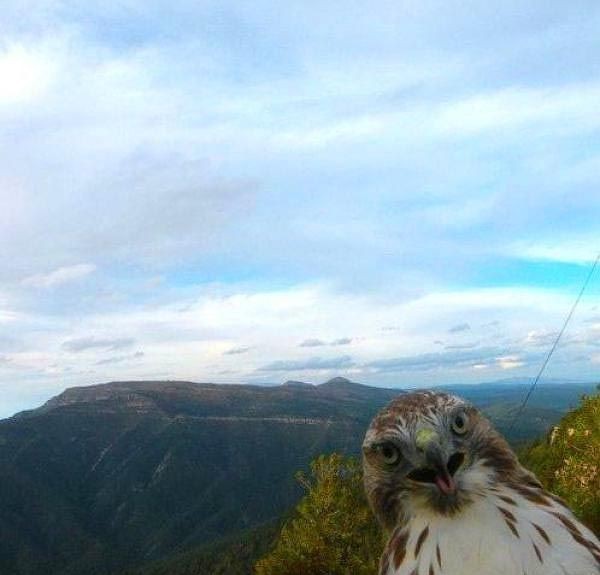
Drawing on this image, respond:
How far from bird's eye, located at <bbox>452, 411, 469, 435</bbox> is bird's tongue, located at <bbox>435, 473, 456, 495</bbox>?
32cm

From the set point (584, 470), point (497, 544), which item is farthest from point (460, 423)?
point (584, 470)

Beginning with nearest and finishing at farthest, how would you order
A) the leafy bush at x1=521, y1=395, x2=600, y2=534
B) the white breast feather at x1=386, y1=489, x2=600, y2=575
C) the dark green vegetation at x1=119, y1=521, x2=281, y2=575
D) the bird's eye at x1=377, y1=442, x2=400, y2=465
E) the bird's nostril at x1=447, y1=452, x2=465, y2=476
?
1. the white breast feather at x1=386, y1=489, x2=600, y2=575
2. the bird's nostril at x1=447, y1=452, x2=465, y2=476
3. the bird's eye at x1=377, y1=442, x2=400, y2=465
4. the leafy bush at x1=521, y1=395, x2=600, y2=534
5. the dark green vegetation at x1=119, y1=521, x2=281, y2=575

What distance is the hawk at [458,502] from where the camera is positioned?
155 inches

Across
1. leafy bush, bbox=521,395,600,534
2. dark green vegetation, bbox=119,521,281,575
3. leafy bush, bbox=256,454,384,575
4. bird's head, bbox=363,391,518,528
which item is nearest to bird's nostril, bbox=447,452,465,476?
bird's head, bbox=363,391,518,528

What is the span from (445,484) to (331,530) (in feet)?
88.4

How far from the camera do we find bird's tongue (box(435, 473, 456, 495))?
416 centimetres

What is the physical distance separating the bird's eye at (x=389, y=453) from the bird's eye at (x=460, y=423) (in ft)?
1.32

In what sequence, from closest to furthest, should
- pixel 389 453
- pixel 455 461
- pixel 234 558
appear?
1. pixel 455 461
2. pixel 389 453
3. pixel 234 558

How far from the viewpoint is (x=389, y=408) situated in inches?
184

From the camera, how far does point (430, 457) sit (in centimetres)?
428

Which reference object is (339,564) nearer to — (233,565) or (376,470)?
(376,470)

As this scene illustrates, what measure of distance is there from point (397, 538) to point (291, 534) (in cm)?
2873

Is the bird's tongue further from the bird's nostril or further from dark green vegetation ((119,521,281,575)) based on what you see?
dark green vegetation ((119,521,281,575))

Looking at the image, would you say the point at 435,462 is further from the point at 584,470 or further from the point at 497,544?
the point at 584,470
